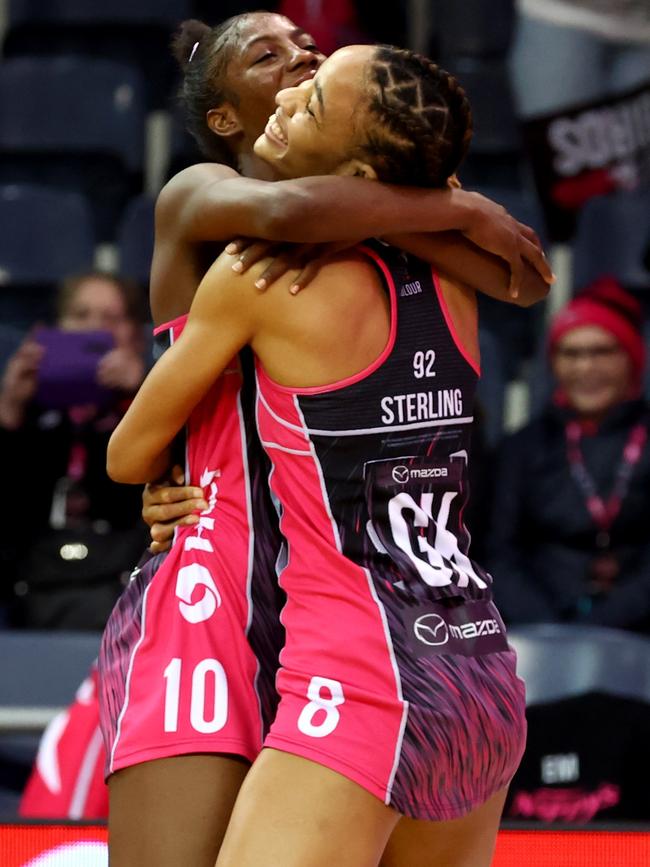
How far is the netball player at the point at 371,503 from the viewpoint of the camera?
5.89ft

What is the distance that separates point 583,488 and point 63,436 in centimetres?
143

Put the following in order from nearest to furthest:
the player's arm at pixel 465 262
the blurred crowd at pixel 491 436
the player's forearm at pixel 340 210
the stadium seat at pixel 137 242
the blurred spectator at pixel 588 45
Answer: the player's forearm at pixel 340 210
the player's arm at pixel 465 262
the blurred crowd at pixel 491 436
the stadium seat at pixel 137 242
the blurred spectator at pixel 588 45

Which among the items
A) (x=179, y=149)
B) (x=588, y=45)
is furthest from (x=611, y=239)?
(x=179, y=149)

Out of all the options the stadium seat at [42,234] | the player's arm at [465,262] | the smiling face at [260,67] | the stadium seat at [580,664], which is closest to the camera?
the player's arm at [465,262]

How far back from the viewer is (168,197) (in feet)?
6.74

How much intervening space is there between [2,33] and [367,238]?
517 cm

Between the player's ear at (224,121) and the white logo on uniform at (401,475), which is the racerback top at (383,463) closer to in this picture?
the white logo on uniform at (401,475)

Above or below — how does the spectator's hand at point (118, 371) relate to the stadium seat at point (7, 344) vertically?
above

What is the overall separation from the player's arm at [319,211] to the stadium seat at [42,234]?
11.1 ft

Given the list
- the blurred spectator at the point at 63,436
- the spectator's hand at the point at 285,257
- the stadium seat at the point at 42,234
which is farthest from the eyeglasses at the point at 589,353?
the spectator's hand at the point at 285,257

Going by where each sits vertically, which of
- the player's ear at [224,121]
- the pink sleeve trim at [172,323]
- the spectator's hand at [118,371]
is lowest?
the spectator's hand at [118,371]

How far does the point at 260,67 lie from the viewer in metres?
2.14

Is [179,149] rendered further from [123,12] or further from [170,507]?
[170,507]

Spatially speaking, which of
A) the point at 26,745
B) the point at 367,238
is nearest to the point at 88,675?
the point at 26,745
